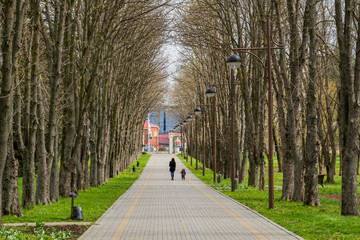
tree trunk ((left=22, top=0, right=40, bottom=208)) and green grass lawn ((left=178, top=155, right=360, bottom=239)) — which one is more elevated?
tree trunk ((left=22, top=0, right=40, bottom=208))

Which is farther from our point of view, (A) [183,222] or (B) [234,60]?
(B) [234,60]

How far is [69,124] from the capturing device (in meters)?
23.6

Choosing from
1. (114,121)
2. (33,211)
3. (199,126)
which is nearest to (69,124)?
(33,211)

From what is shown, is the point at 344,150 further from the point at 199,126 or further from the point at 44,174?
the point at 199,126

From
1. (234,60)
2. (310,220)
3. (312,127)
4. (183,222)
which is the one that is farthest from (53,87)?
(310,220)

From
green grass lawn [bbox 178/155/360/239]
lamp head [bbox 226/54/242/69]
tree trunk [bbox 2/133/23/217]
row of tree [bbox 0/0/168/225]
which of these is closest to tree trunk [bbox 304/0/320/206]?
green grass lawn [bbox 178/155/360/239]

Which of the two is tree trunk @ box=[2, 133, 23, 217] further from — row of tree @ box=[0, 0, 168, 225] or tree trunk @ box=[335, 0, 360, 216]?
tree trunk @ box=[335, 0, 360, 216]

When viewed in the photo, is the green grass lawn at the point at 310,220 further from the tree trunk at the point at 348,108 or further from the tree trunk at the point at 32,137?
the tree trunk at the point at 32,137

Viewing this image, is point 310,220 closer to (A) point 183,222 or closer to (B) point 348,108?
(B) point 348,108

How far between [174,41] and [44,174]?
1799 cm

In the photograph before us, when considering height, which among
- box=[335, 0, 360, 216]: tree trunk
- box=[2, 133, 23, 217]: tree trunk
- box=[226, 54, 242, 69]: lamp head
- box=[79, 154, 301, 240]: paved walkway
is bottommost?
box=[79, 154, 301, 240]: paved walkway

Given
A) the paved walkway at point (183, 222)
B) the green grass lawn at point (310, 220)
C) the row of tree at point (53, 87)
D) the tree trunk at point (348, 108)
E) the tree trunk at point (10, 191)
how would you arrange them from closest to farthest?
the paved walkway at point (183, 222)
the green grass lawn at point (310, 220)
the row of tree at point (53, 87)
the tree trunk at point (348, 108)
the tree trunk at point (10, 191)

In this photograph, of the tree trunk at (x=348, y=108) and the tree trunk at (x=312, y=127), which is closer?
the tree trunk at (x=348, y=108)

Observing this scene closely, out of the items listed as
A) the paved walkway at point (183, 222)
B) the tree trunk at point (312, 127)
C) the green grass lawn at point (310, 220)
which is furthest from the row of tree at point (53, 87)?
the green grass lawn at point (310, 220)
